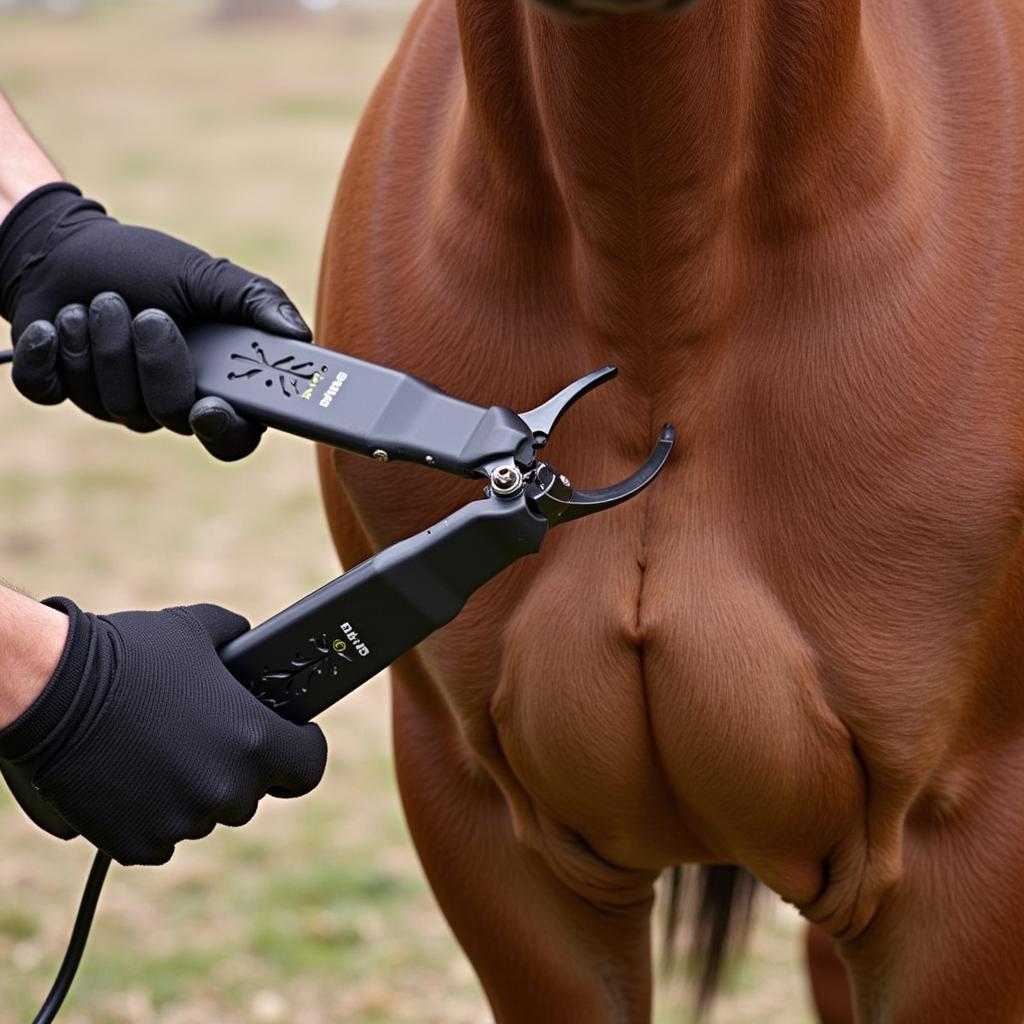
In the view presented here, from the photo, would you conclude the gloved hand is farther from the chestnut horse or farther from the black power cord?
the black power cord

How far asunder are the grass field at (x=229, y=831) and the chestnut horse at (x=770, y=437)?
121 centimetres

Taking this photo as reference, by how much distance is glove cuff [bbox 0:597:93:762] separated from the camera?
3.36ft

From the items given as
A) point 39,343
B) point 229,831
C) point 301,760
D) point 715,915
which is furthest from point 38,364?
point 229,831

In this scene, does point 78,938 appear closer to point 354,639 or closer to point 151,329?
point 354,639

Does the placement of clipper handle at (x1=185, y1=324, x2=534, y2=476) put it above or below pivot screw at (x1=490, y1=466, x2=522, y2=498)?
below

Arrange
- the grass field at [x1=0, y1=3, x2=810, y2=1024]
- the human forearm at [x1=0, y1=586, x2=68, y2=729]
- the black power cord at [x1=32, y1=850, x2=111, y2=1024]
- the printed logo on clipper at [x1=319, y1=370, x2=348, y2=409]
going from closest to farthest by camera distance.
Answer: the human forearm at [x1=0, y1=586, x2=68, y2=729] → the printed logo on clipper at [x1=319, y1=370, x2=348, y2=409] → the black power cord at [x1=32, y1=850, x2=111, y2=1024] → the grass field at [x1=0, y1=3, x2=810, y2=1024]

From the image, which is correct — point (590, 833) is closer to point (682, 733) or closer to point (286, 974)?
point (682, 733)

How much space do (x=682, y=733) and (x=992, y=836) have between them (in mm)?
271

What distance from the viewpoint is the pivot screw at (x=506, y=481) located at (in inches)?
40.4

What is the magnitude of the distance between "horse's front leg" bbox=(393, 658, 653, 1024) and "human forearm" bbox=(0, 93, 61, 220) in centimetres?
54

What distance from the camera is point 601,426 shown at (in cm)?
109

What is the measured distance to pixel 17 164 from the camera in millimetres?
1392

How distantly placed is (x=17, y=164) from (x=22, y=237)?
4.3 inches

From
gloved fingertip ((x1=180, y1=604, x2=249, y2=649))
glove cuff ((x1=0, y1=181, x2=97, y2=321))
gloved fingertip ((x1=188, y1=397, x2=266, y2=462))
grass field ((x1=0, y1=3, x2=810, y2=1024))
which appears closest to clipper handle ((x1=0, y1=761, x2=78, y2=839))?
gloved fingertip ((x1=180, y1=604, x2=249, y2=649))
